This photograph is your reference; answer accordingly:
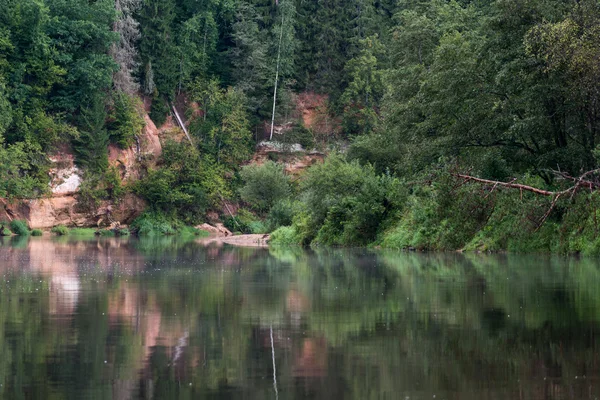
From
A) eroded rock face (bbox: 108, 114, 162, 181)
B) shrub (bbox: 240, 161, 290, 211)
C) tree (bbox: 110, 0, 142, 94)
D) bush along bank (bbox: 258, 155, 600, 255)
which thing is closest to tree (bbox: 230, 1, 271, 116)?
eroded rock face (bbox: 108, 114, 162, 181)

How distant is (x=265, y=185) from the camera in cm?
7906

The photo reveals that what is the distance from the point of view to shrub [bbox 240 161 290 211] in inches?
3093

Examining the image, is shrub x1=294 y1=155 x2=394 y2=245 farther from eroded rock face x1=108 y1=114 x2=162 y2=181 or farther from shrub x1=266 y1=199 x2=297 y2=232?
eroded rock face x1=108 y1=114 x2=162 y2=181

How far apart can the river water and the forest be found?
7937mm

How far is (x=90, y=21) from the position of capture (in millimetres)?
79812

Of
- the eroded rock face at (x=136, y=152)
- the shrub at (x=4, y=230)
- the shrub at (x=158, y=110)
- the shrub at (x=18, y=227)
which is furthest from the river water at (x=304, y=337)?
the shrub at (x=158, y=110)

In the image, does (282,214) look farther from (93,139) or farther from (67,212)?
(67,212)

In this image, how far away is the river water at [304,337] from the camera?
343 inches

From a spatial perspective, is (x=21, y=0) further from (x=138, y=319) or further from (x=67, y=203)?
(x=138, y=319)

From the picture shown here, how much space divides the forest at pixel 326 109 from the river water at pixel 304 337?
794 centimetres

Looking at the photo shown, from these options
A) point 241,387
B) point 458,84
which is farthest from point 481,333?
point 458,84

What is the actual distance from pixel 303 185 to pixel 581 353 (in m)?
41.8

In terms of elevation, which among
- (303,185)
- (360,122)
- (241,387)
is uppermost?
(360,122)


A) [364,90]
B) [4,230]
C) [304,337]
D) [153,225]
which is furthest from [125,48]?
[304,337]
